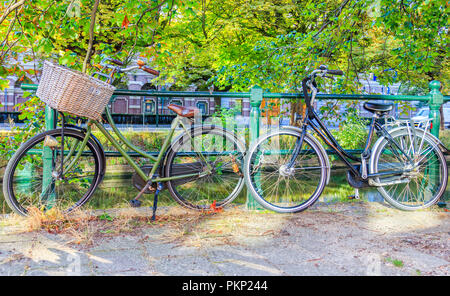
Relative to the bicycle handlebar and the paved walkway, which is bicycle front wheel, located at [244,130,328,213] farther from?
the bicycle handlebar

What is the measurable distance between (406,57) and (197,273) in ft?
19.3

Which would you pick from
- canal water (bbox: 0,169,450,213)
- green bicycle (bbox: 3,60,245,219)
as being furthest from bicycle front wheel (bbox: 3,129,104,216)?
canal water (bbox: 0,169,450,213)

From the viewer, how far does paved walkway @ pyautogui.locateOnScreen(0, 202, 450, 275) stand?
250cm

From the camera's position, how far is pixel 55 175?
137 inches

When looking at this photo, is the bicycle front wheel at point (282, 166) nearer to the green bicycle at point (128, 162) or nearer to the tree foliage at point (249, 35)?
the green bicycle at point (128, 162)

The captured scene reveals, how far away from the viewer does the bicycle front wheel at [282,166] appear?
3686 mm

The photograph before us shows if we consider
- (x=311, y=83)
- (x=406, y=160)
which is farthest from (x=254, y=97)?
(x=406, y=160)

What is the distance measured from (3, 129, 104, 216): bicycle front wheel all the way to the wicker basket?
0.37m

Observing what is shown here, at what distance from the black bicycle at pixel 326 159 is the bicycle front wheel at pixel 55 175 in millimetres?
1399

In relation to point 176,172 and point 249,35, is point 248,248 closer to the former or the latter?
point 176,172

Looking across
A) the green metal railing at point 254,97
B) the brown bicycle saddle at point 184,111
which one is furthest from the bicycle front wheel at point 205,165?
the green metal railing at point 254,97

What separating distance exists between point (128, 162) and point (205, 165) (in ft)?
2.31

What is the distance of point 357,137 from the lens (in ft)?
22.2
